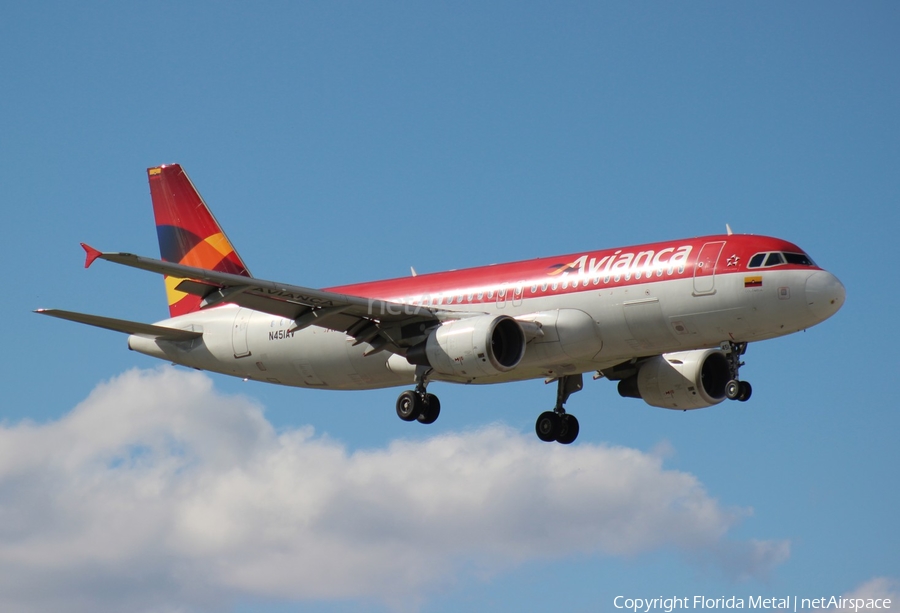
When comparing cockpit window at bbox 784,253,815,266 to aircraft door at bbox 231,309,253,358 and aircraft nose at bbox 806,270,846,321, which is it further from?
aircraft door at bbox 231,309,253,358

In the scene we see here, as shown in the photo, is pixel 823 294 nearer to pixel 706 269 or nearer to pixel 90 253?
pixel 706 269

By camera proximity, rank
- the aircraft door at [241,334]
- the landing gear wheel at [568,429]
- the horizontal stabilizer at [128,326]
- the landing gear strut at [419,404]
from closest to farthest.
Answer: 1. the landing gear strut at [419,404]
2. the horizontal stabilizer at [128,326]
3. the landing gear wheel at [568,429]
4. the aircraft door at [241,334]

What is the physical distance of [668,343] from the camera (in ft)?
131

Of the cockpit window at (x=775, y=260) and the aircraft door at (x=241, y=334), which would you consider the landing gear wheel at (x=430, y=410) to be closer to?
the aircraft door at (x=241, y=334)

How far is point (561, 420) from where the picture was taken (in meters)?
46.2

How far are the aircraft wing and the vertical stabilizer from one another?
8.61 meters

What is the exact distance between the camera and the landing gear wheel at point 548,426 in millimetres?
46125

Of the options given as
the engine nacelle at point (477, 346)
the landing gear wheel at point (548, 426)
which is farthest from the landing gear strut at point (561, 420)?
the engine nacelle at point (477, 346)

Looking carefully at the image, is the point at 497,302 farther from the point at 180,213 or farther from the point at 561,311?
the point at 180,213

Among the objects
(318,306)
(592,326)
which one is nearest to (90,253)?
(318,306)

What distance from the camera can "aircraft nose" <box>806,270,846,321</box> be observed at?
3784 centimetres

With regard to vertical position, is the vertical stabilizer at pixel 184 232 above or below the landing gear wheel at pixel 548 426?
above

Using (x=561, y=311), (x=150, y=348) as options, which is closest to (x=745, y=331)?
(x=561, y=311)

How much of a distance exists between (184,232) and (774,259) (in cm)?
2512
